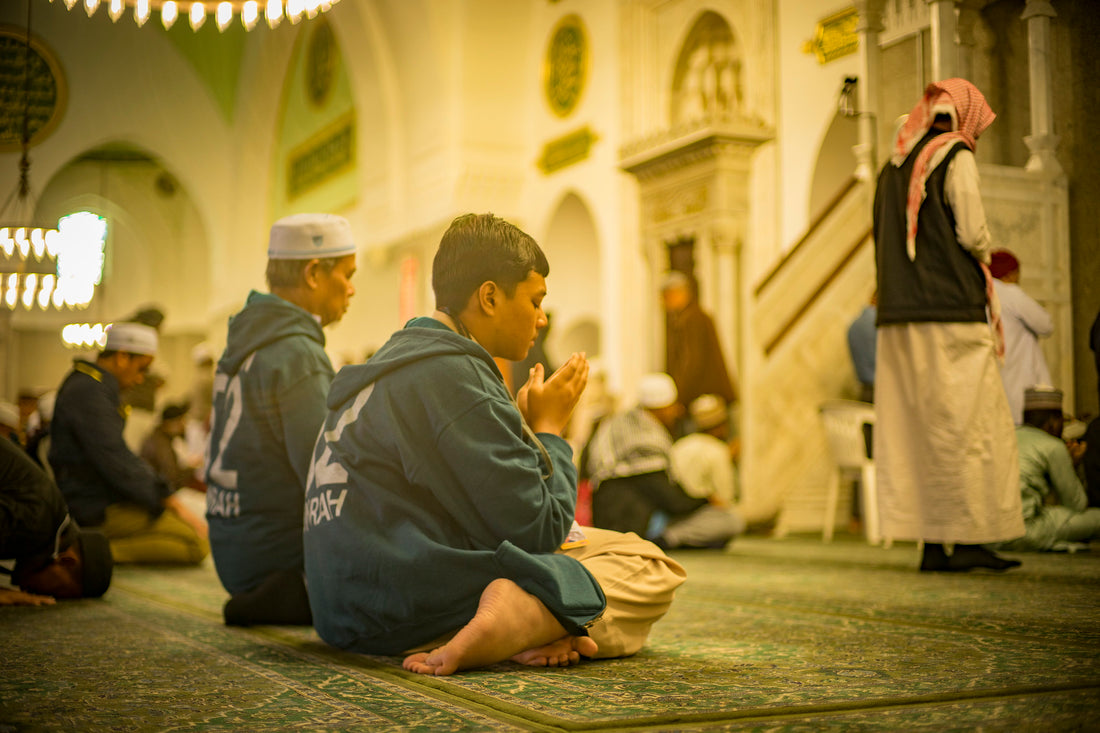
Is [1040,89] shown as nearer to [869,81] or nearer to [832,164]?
[869,81]

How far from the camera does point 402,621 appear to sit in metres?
2.05

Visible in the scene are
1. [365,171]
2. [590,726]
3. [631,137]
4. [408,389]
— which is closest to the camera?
[590,726]

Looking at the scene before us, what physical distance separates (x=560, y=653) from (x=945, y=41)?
13.6 ft

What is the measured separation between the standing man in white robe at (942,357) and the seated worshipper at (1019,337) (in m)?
0.99

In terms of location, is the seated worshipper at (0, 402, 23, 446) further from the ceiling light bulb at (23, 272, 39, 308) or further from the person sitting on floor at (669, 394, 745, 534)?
the ceiling light bulb at (23, 272, 39, 308)

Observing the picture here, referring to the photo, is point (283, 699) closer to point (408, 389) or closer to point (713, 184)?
point (408, 389)

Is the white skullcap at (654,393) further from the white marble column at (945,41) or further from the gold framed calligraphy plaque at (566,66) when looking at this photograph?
the gold framed calligraphy plaque at (566,66)

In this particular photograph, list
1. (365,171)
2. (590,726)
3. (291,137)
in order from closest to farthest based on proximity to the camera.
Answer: (590,726) → (365,171) → (291,137)

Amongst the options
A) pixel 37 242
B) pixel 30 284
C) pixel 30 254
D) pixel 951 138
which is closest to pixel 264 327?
pixel 951 138

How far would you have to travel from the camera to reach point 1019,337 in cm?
468

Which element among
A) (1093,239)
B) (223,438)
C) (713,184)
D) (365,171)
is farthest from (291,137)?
(223,438)

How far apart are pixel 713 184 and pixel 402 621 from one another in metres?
6.63

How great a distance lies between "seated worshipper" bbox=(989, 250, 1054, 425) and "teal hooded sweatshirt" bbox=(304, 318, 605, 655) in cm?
316

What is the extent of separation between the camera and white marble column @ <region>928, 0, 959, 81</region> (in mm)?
5254
